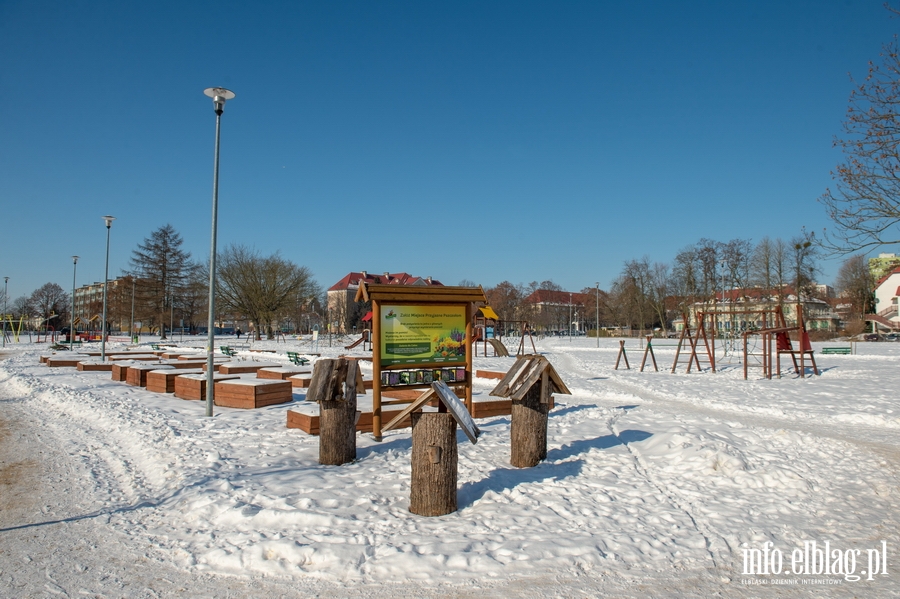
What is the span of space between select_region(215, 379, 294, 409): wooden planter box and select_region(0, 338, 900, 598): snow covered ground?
1.33 meters

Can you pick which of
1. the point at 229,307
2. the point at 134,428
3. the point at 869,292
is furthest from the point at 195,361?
the point at 869,292

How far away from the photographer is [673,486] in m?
6.40

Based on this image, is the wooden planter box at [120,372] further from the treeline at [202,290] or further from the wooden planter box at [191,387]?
the treeline at [202,290]

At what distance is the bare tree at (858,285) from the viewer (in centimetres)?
6869

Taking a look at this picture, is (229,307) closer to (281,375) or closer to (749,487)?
(281,375)

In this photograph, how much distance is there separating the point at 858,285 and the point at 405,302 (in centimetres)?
8018

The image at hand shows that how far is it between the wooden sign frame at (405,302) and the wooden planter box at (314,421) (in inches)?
12.6

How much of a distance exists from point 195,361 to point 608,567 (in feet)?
57.2

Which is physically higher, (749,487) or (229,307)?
(229,307)

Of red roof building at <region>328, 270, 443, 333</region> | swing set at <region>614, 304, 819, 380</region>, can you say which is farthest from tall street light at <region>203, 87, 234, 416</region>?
red roof building at <region>328, 270, 443, 333</region>

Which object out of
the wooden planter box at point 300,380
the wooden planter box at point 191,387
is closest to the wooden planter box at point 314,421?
the wooden planter box at point 191,387

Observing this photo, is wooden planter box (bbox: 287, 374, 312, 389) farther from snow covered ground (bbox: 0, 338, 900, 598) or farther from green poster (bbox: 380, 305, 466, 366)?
green poster (bbox: 380, 305, 466, 366)

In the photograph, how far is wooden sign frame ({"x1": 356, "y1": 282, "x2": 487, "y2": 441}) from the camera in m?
8.49

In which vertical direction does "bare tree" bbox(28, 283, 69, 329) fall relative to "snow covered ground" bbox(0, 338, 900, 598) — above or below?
above
